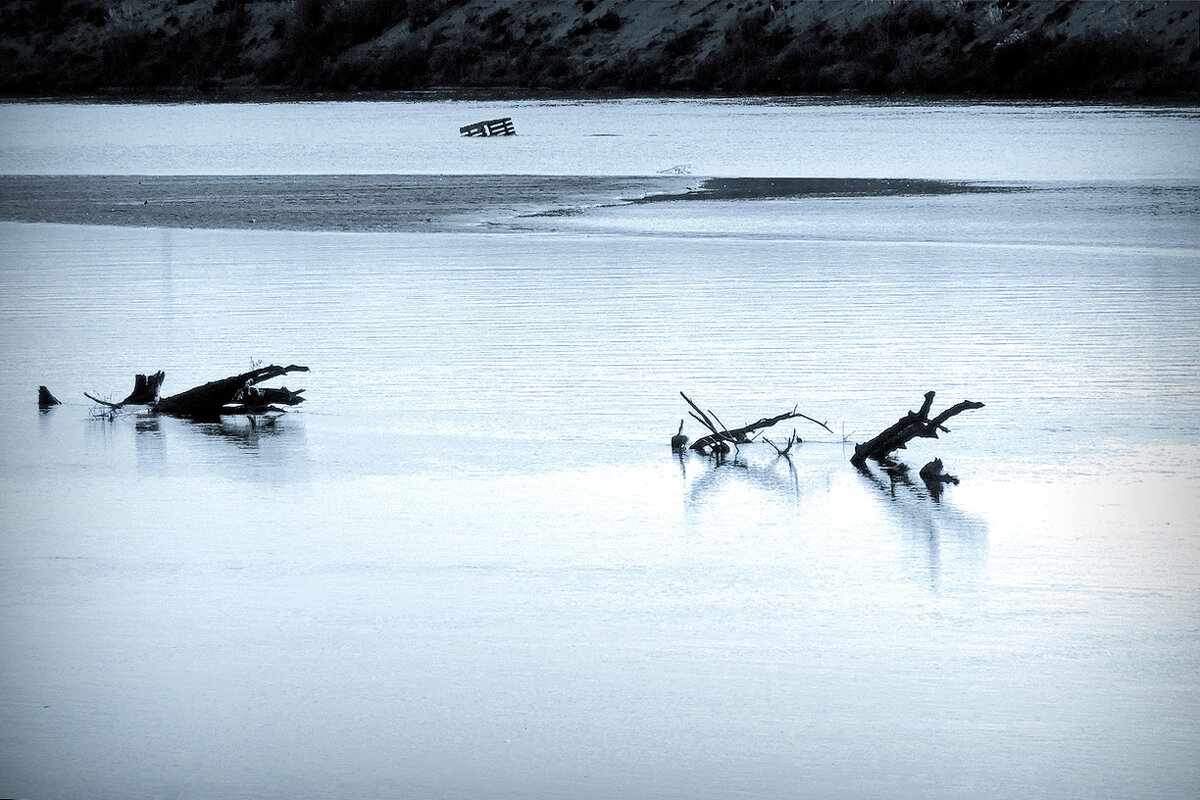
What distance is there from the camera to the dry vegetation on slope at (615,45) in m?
81.9

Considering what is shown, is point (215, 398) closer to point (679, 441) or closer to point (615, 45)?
point (679, 441)

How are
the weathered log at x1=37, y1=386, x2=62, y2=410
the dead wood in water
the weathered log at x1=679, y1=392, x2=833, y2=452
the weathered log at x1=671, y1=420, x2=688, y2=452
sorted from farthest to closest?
the weathered log at x1=37, y1=386, x2=62, y2=410 → the dead wood in water → the weathered log at x1=671, y1=420, x2=688, y2=452 → the weathered log at x1=679, y1=392, x2=833, y2=452

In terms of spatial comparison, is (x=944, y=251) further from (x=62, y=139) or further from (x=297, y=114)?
(x=297, y=114)

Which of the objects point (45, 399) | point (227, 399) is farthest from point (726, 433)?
point (45, 399)

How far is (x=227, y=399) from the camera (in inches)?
446

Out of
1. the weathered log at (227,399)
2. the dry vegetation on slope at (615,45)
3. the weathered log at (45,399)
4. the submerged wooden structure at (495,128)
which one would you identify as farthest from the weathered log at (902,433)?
the dry vegetation on slope at (615,45)

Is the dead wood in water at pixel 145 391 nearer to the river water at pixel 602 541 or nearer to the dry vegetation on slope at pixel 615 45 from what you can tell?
the river water at pixel 602 541

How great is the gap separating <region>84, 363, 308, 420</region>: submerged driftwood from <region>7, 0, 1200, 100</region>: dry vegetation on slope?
6516 cm

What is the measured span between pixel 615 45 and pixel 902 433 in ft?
347

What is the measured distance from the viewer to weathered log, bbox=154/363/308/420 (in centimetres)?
1117

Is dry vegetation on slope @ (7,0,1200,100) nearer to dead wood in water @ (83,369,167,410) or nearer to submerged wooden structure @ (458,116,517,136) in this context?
submerged wooden structure @ (458,116,517,136)

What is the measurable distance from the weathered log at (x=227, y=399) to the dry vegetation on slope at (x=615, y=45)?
214 feet

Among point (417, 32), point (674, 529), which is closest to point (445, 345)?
point (674, 529)

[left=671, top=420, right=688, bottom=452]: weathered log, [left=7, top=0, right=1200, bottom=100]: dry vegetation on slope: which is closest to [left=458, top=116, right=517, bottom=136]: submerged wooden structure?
[left=7, top=0, right=1200, bottom=100]: dry vegetation on slope
